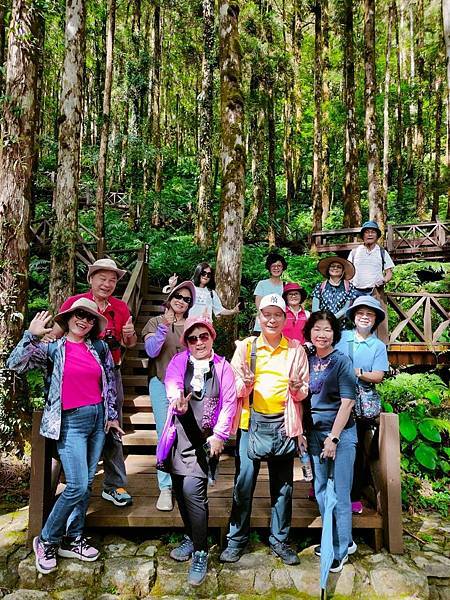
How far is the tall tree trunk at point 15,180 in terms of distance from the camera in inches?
208

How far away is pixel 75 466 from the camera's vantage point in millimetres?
3385

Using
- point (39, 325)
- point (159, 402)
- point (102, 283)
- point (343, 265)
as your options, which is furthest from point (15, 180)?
point (343, 265)

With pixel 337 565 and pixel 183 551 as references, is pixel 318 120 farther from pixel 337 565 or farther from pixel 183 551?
pixel 183 551

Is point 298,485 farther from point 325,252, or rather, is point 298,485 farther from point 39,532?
point 325,252

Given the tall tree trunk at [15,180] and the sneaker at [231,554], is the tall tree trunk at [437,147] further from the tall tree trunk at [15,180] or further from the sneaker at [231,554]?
the sneaker at [231,554]

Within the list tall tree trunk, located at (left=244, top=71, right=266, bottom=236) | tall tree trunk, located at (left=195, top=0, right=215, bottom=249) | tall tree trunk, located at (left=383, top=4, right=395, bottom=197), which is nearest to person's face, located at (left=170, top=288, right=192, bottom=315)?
tall tree trunk, located at (left=195, top=0, right=215, bottom=249)

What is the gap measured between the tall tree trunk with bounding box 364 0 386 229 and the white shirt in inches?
300

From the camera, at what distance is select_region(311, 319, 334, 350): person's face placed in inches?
138

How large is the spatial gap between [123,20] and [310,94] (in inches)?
500

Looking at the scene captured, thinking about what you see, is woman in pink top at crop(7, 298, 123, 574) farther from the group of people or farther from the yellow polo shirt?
the yellow polo shirt

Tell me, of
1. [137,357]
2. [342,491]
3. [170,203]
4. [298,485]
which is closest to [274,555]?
[342,491]

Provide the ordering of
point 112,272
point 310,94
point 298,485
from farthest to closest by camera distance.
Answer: point 310,94 → point 298,485 → point 112,272

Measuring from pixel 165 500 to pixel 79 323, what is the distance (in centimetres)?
171

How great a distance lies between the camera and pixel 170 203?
2295 centimetres
